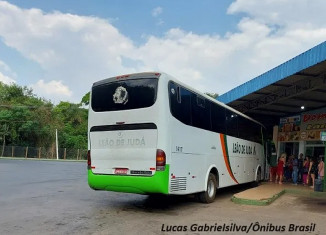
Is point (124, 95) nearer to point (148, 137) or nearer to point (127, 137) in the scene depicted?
point (127, 137)

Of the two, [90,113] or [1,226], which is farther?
[90,113]

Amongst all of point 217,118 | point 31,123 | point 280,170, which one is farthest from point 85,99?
point 217,118

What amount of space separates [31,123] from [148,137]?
4608 cm

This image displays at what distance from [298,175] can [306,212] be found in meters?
9.82

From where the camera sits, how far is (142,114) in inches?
359

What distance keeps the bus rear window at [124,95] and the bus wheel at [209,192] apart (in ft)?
12.1

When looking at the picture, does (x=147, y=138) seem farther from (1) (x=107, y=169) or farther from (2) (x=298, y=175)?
Result: (2) (x=298, y=175)

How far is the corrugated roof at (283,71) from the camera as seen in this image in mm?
11953

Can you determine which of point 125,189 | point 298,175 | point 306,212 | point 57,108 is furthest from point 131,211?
point 57,108

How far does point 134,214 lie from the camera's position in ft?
28.9

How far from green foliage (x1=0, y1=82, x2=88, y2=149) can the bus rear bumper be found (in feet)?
147

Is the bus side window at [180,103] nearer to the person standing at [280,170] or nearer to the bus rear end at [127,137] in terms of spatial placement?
the bus rear end at [127,137]

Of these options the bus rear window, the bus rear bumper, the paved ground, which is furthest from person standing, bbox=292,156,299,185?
the bus rear window

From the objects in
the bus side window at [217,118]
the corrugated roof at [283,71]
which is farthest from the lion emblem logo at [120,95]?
the corrugated roof at [283,71]
